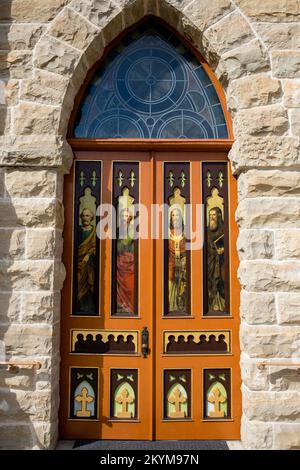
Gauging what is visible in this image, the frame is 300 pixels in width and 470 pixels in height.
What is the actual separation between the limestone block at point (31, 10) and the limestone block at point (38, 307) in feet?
7.86

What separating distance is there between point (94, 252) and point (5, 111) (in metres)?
1.46

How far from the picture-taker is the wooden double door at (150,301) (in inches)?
133

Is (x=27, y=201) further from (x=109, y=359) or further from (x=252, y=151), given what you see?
(x=252, y=151)

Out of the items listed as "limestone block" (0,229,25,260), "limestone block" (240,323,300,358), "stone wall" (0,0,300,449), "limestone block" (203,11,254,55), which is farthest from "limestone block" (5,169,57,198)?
"limestone block" (240,323,300,358)

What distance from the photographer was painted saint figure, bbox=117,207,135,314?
3479 mm

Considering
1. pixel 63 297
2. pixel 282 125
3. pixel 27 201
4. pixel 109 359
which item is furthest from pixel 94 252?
pixel 282 125

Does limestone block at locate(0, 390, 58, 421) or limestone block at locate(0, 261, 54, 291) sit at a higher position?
limestone block at locate(0, 261, 54, 291)

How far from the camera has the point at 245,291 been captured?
10.5 ft

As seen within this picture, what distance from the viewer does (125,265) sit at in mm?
3512

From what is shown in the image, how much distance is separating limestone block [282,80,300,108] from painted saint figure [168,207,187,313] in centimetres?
132

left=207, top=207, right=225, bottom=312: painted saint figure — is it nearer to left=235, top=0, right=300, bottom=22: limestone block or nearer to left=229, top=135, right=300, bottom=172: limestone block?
left=229, top=135, right=300, bottom=172: limestone block

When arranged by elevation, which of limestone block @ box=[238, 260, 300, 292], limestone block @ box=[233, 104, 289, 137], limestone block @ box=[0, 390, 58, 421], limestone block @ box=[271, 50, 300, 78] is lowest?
limestone block @ box=[0, 390, 58, 421]

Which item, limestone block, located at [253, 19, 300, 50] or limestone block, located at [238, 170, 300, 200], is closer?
limestone block, located at [238, 170, 300, 200]

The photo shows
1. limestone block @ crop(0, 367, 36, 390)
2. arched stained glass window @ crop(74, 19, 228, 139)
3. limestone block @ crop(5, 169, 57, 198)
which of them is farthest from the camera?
arched stained glass window @ crop(74, 19, 228, 139)
